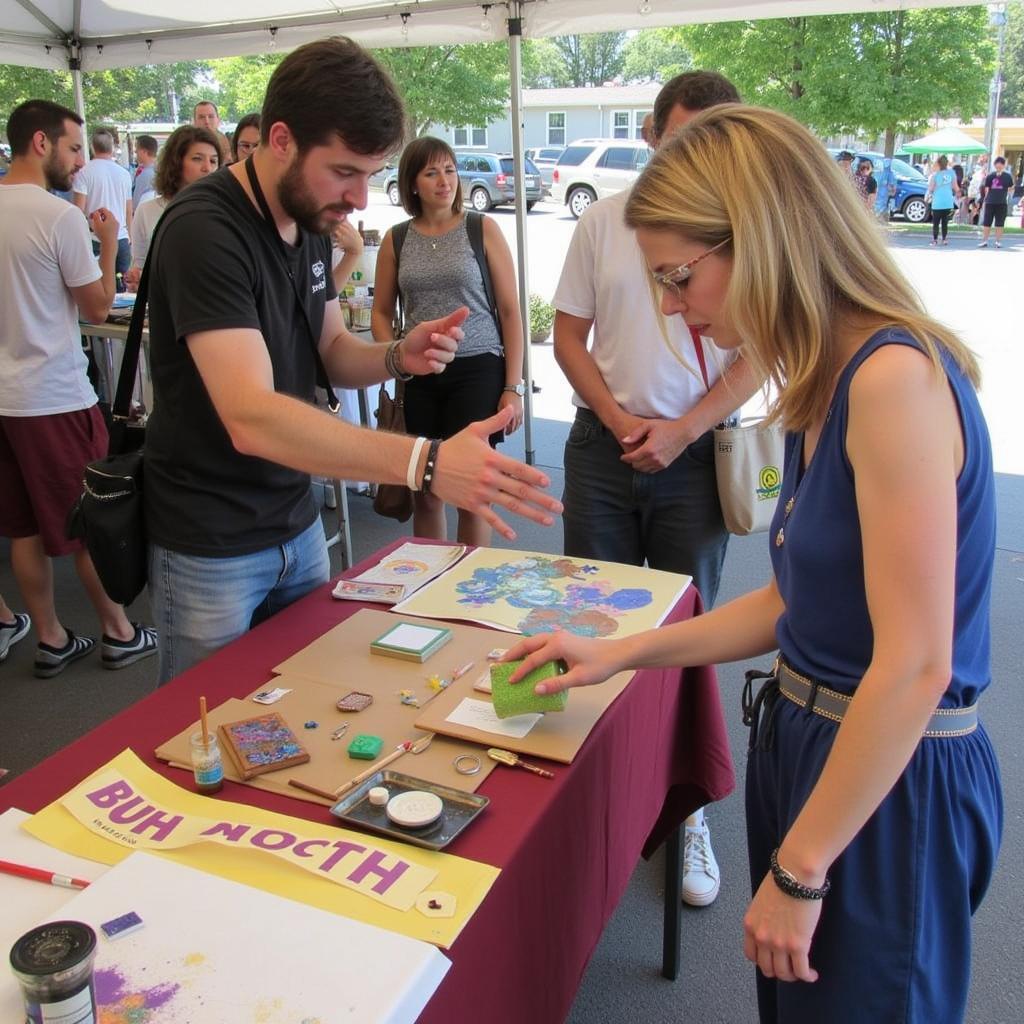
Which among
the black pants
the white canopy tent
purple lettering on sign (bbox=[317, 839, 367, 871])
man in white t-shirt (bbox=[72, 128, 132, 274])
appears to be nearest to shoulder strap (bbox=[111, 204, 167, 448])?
purple lettering on sign (bbox=[317, 839, 367, 871])

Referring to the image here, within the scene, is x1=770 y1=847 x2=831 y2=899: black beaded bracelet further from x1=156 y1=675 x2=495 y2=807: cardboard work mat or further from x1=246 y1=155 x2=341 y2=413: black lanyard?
x1=246 y1=155 x2=341 y2=413: black lanyard

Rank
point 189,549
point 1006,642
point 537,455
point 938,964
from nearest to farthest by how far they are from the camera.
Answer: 1. point 938,964
2. point 189,549
3. point 1006,642
4. point 537,455

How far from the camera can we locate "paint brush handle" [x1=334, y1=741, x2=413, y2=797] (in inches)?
41.8

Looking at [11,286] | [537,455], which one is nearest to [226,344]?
[11,286]

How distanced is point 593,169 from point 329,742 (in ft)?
51.7

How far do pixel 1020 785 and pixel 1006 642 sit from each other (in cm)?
85

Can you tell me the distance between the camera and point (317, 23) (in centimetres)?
457

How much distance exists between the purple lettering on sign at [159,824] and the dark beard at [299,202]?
937mm

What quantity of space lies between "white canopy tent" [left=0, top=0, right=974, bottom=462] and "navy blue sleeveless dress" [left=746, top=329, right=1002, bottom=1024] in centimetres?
354

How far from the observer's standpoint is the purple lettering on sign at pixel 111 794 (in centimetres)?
104

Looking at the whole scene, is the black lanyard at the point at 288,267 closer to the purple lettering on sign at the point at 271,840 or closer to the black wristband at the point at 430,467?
the black wristband at the point at 430,467

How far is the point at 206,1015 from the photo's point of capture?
73 cm

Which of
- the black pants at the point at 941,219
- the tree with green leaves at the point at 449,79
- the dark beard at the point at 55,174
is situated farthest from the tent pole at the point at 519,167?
the black pants at the point at 941,219

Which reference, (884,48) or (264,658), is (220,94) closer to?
(884,48)
